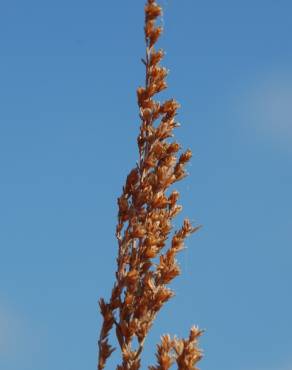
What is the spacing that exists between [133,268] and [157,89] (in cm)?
197

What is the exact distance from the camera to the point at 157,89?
28.4 ft

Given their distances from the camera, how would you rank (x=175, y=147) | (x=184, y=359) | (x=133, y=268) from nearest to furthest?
(x=184, y=359) < (x=133, y=268) < (x=175, y=147)

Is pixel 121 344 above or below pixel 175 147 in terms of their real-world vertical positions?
below

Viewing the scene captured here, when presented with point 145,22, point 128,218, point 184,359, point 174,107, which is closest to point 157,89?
point 174,107

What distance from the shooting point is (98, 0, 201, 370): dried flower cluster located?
24.7ft

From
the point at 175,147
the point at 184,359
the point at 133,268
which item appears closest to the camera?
the point at 184,359

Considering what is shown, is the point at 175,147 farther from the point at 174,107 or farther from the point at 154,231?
the point at 154,231

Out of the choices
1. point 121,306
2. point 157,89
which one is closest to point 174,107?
point 157,89

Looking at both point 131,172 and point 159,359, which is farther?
point 131,172

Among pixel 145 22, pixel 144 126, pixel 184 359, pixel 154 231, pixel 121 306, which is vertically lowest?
pixel 184 359

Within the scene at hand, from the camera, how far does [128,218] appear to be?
814cm

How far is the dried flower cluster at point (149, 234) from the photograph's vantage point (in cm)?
753

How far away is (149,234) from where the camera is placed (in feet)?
26.2

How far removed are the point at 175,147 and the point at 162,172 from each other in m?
0.36
